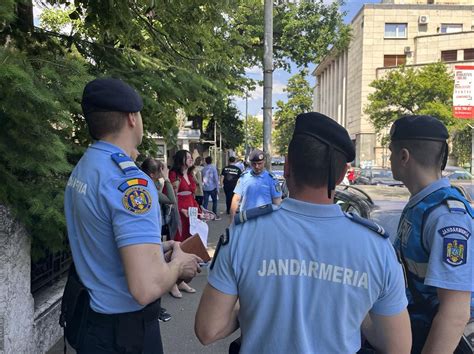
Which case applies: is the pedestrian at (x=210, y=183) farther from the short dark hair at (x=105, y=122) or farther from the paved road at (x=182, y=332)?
the short dark hair at (x=105, y=122)

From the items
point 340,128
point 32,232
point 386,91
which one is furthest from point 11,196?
point 386,91

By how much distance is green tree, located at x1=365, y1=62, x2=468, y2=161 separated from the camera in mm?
30562

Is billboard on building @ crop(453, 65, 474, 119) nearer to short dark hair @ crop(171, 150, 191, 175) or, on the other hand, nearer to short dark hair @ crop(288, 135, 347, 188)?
short dark hair @ crop(171, 150, 191, 175)

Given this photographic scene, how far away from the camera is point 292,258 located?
1.34 m

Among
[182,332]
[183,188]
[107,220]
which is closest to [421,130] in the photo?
[107,220]

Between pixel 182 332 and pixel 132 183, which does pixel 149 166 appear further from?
pixel 132 183

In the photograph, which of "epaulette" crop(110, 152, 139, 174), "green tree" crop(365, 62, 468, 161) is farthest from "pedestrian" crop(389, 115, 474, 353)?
"green tree" crop(365, 62, 468, 161)

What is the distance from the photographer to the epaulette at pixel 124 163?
68.1 inches

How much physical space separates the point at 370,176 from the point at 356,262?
20.3 meters

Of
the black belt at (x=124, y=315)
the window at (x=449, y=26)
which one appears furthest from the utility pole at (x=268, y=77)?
the window at (x=449, y=26)

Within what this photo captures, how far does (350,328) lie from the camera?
4.52 ft

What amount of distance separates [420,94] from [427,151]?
1277 inches

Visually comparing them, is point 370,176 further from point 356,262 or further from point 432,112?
point 356,262

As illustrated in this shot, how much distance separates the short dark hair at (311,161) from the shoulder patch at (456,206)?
60 centimetres
